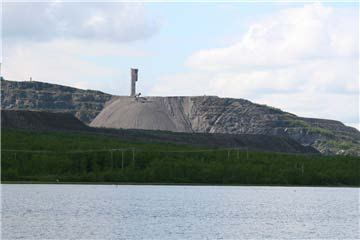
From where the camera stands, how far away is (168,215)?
7831cm

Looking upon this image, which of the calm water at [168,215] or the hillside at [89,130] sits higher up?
the hillside at [89,130]

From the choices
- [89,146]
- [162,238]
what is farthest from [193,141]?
[162,238]

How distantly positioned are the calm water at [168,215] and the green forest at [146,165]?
18.9m

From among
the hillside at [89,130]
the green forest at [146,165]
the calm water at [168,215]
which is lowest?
the calm water at [168,215]

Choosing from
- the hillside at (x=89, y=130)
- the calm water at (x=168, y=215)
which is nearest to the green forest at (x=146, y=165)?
the hillside at (x=89, y=130)

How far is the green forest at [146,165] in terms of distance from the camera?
13512cm

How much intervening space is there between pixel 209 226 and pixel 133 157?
232 feet

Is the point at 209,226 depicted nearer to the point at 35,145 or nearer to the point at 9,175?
the point at 9,175

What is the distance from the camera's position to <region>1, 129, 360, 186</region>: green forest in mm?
135125

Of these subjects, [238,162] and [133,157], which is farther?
[238,162]

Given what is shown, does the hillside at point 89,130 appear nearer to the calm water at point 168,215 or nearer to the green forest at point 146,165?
the green forest at point 146,165

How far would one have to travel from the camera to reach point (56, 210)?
260 feet

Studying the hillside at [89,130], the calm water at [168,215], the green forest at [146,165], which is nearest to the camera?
the calm water at [168,215]

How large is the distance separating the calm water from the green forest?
18.9m
